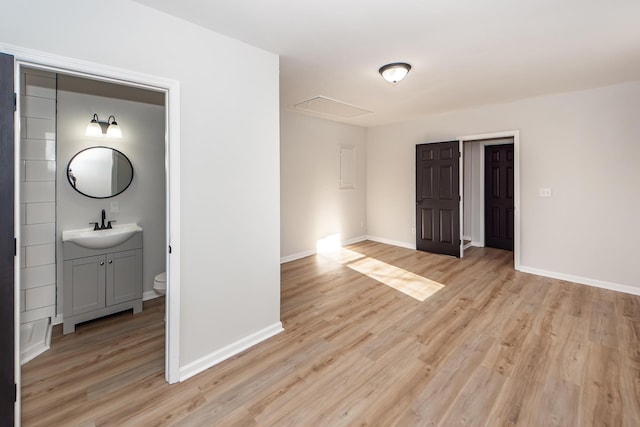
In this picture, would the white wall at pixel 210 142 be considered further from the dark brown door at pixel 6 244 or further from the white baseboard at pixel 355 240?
the white baseboard at pixel 355 240

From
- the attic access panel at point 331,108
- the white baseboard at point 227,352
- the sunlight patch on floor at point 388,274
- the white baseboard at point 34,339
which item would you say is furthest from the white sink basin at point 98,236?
the sunlight patch on floor at point 388,274

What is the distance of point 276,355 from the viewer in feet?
7.79

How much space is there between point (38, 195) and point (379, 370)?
3.47 m

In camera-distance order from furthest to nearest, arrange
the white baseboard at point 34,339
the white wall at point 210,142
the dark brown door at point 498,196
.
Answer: the dark brown door at point 498,196 → the white baseboard at point 34,339 → the white wall at point 210,142

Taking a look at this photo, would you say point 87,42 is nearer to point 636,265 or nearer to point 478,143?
point 636,265

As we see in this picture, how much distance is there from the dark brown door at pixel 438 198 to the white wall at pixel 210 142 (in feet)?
12.1

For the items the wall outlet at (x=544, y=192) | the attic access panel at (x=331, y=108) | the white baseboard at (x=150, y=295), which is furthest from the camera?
the attic access panel at (x=331, y=108)

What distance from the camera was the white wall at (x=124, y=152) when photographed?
2.89m

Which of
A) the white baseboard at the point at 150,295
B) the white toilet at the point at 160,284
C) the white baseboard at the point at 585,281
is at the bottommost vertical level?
the white baseboard at the point at 150,295

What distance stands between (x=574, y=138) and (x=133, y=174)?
5742 mm

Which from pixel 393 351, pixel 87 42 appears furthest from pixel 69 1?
pixel 393 351

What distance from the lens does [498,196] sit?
19.3 feet

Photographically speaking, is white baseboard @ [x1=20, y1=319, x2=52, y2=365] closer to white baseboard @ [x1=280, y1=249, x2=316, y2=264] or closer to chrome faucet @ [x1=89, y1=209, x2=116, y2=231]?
chrome faucet @ [x1=89, y1=209, x2=116, y2=231]

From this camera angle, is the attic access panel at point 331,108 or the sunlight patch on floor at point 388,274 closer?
the sunlight patch on floor at point 388,274
